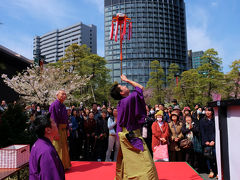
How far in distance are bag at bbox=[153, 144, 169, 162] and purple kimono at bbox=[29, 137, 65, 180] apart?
13.1ft

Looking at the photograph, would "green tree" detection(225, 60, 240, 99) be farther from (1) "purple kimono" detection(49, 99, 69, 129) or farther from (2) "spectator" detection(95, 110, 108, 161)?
(1) "purple kimono" detection(49, 99, 69, 129)

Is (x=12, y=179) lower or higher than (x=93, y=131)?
lower

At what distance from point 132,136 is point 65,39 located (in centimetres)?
11482

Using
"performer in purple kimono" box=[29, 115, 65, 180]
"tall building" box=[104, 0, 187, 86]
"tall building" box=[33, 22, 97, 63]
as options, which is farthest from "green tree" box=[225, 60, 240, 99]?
"tall building" box=[33, 22, 97, 63]

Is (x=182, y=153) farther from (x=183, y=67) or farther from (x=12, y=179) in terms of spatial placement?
(x=183, y=67)

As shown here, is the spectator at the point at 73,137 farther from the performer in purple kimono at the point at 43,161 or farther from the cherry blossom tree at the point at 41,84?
the cherry blossom tree at the point at 41,84

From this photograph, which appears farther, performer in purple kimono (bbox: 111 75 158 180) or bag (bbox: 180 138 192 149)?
bag (bbox: 180 138 192 149)

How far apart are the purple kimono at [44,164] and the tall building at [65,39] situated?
103 metres

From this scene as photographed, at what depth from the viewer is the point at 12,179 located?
4.12 metres

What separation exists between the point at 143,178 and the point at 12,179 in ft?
9.11

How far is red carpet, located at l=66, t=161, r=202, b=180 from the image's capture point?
169 inches

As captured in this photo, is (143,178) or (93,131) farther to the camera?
(93,131)

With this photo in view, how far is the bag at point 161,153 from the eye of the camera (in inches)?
220

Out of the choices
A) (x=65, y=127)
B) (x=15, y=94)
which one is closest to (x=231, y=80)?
(x=65, y=127)
